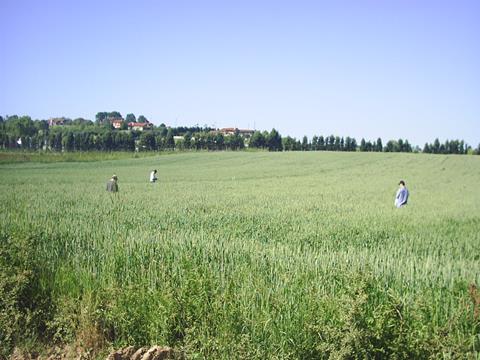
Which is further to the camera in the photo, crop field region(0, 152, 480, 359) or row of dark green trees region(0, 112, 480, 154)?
row of dark green trees region(0, 112, 480, 154)

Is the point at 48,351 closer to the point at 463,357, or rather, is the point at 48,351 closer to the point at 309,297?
the point at 309,297

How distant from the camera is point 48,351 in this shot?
5.27 meters

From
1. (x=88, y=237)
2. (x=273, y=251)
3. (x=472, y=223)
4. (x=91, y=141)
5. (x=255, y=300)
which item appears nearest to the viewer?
(x=255, y=300)

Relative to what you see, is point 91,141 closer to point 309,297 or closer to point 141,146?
point 141,146

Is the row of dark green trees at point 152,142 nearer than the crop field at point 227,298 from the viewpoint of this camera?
No

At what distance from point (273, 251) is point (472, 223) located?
10.8 metres

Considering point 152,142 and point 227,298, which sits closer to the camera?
point 227,298

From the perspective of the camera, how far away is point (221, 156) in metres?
80.0

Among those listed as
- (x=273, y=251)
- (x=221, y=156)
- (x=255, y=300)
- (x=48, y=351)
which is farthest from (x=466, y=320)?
(x=221, y=156)

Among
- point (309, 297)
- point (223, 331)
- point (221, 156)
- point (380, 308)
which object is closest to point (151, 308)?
point (223, 331)

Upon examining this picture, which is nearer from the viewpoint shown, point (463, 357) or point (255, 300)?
point (463, 357)

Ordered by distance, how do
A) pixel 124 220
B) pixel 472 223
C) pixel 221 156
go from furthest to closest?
1. pixel 221 156
2. pixel 472 223
3. pixel 124 220

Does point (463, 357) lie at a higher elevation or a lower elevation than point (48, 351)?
higher

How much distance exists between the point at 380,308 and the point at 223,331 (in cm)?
183
